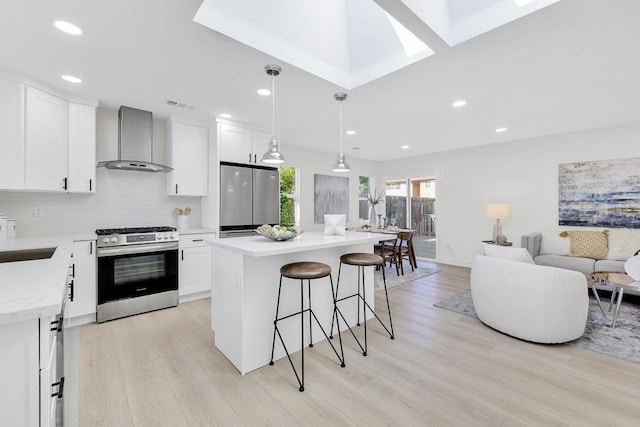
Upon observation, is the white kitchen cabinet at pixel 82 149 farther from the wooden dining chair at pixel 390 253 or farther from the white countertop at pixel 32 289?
the wooden dining chair at pixel 390 253

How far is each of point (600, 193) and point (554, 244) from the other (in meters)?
1.06

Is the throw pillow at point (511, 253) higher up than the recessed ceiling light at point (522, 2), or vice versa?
the recessed ceiling light at point (522, 2)

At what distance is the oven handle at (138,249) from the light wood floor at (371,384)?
804 millimetres

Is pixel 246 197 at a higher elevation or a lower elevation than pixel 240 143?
lower

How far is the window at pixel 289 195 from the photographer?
554 cm

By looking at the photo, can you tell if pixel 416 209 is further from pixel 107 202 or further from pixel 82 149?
pixel 82 149

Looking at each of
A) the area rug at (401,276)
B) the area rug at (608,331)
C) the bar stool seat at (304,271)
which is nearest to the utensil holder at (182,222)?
the bar stool seat at (304,271)

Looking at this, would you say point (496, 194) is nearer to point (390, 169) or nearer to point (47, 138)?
point (390, 169)

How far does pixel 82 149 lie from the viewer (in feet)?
10.4

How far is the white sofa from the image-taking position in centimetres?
243

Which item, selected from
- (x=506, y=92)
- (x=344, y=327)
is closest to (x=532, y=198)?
(x=506, y=92)

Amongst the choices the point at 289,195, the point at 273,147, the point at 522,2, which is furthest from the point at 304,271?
the point at 289,195

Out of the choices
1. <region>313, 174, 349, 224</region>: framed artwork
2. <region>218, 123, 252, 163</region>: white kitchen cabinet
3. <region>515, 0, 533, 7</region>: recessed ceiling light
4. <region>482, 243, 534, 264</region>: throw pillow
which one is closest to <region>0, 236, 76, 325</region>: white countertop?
<region>218, 123, 252, 163</region>: white kitchen cabinet

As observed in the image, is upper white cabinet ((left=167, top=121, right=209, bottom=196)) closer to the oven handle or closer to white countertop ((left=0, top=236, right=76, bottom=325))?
the oven handle
